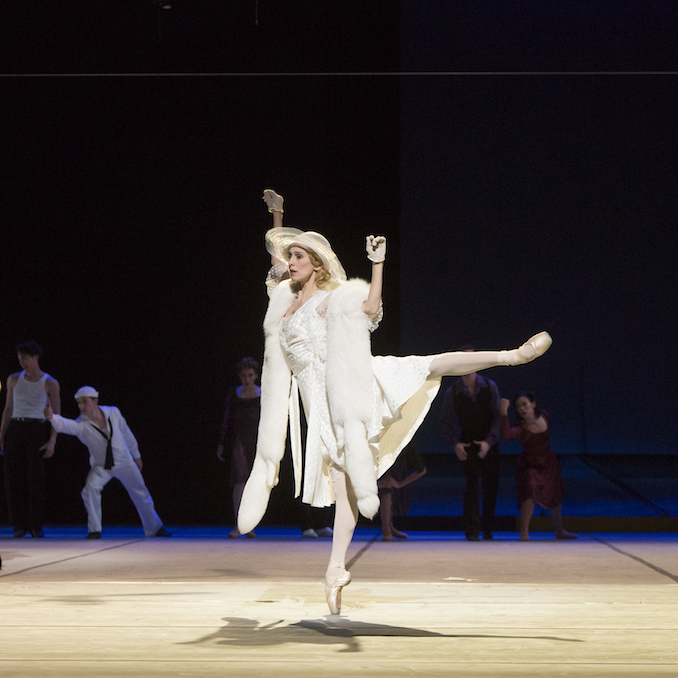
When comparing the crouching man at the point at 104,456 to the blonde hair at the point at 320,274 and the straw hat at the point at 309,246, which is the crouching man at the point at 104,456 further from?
the blonde hair at the point at 320,274

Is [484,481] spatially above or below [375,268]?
below

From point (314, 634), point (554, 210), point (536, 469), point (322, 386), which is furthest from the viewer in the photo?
point (554, 210)

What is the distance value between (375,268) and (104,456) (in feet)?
14.3

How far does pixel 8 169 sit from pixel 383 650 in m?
7.11

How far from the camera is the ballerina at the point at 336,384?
3244mm

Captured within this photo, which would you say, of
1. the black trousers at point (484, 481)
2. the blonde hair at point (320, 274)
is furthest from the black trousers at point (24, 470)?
the blonde hair at point (320, 274)

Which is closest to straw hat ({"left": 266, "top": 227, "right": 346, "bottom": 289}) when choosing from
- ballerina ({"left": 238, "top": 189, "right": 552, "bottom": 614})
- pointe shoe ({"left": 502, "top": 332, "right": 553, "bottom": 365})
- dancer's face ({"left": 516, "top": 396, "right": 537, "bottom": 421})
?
ballerina ({"left": 238, "top": 189, "right": 552, "bottom": 614})

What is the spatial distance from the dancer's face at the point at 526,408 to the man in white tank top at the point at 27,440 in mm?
3451

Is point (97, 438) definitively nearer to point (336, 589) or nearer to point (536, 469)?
point (536, 469)

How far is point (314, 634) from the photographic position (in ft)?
9.70

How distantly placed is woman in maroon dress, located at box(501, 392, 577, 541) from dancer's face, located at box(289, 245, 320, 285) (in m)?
3.43

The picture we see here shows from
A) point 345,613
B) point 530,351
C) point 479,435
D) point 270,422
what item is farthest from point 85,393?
point 530,351

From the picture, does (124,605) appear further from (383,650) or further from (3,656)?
(383,650)

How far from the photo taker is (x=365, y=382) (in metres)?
3.28
